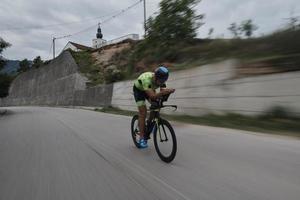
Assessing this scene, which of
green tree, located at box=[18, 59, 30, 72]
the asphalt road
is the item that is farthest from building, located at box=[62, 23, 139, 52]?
the asphalt road

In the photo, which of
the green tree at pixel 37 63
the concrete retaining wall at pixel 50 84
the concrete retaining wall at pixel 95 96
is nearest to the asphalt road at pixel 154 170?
the concrete retaining wall at pixel 95 96

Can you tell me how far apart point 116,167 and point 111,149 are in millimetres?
2210

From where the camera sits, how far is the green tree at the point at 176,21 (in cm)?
2709

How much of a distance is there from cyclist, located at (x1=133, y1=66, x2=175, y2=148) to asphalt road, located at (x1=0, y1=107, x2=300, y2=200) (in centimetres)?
58

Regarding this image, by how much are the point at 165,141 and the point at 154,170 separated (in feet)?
2.79

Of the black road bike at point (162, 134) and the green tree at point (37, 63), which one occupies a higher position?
the green tree at point (37, 63)

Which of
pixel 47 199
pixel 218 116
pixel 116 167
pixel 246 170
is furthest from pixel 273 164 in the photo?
pixel 218 116

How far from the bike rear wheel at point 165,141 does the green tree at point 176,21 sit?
19405 millimetres

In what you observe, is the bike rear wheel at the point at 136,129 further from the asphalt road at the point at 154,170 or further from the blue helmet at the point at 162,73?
the blue helmet at the point at 162,73

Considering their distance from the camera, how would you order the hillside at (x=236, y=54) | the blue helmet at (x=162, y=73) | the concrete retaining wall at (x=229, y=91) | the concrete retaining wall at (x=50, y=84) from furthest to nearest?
the concrete retaining wall at (x=50, y=84) < the hillside at (x=236, y=54) < the concrete retaining wall at (x=229, y=91) < the blue helmet at (x=162, y=73)

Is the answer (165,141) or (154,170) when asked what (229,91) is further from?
(154,170)

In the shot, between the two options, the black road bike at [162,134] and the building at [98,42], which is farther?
the building at [98,42]

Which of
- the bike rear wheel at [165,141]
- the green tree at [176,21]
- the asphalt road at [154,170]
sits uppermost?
the green tree at [176,21]

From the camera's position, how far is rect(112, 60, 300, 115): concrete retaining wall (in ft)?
41.6
